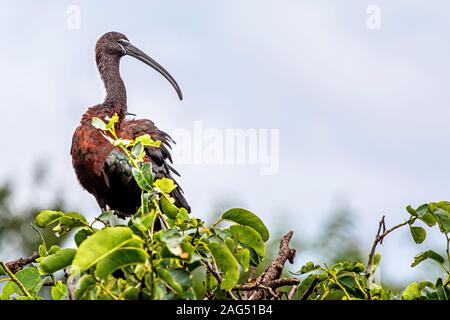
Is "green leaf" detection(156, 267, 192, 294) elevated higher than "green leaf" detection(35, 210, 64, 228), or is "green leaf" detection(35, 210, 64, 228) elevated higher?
"green leaf" detection(35, 210, 64, 228)

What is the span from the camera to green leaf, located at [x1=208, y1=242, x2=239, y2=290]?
190 cm

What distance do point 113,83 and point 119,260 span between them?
5.09 m

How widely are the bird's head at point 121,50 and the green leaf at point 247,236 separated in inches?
203

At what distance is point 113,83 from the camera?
670 cm

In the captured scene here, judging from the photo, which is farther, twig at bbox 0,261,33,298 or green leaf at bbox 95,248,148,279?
twig at bbox 0,261,33,298

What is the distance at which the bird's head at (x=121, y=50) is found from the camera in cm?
711

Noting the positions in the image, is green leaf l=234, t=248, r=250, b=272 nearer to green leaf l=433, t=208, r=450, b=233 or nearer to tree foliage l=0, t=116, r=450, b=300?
tree foliage l=0, t=116, r=450, b=300

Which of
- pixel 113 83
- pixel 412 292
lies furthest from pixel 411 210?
pixel 113 83

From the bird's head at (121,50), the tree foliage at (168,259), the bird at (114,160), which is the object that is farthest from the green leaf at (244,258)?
the bird's head at (121,50)

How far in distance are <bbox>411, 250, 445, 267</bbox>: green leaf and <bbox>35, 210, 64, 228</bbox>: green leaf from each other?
2.97 feet

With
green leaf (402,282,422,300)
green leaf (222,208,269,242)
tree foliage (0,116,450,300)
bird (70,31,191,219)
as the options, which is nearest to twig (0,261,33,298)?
tree foliage (0,116,450,300)

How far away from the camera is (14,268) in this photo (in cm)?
243

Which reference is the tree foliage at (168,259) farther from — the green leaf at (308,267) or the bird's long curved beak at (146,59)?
the bird's long curved beak at (146,59)
